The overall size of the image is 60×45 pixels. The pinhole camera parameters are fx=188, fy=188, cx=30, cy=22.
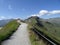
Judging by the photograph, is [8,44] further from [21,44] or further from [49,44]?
[49,44]

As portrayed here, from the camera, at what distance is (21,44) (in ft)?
71.1

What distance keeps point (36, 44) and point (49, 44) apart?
6.69 ft

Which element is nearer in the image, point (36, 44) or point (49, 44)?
point (49, 44)

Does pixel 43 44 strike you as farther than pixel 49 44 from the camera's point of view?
Yes

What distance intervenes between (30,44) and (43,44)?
5.03ft

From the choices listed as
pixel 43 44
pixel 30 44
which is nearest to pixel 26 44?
pixel 30 44

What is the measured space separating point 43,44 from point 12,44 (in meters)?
3.61

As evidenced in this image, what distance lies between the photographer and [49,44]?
20.6m

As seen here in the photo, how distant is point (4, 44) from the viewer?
21.9 meters

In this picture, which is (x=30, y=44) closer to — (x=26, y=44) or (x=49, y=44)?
(x=26, y=44)

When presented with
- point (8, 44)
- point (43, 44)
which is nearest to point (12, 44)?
point (8, 44)

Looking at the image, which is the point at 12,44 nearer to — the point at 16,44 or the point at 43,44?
the point at 16,44

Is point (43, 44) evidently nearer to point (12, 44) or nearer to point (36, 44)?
point (36, 44)

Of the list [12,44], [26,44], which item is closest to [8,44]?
[12,44]
